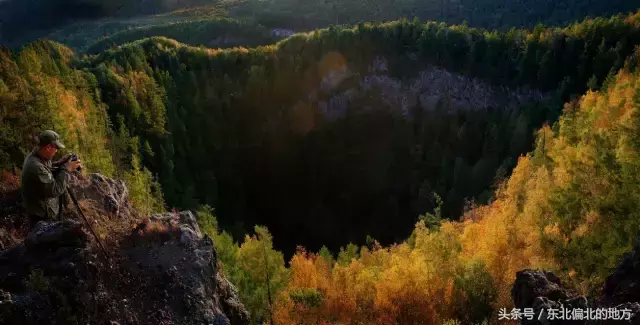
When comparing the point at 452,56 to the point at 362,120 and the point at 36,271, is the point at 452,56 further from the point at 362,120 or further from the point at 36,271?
the point at 36,271

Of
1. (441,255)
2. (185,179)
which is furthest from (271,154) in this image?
(441,255)

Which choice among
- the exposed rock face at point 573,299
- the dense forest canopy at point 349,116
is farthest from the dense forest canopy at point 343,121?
the exposed rock face at point 573,299

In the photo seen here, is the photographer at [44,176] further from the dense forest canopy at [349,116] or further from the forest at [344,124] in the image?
the dense forest canopy at [349,116]

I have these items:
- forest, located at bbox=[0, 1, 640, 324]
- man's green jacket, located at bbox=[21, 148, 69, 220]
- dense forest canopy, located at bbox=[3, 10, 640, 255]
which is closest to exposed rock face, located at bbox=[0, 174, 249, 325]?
man's green jacket, located at bbox=[21, 148, 69, 220]

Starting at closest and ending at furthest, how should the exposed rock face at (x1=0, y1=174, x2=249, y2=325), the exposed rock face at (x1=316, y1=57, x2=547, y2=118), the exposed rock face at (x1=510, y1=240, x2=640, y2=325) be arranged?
1. the exposed rock face at (x1=0, y1=174, x2=249, y2=325)
2. the exposed rock face at (x1=510, y1=240, x2=640, y2=325)
3. the exposed rock face at (x1=316, y1=57, x2=547, y2=118)

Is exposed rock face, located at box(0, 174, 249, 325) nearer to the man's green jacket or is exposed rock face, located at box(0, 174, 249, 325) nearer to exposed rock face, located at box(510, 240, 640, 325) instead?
the man's green jacket

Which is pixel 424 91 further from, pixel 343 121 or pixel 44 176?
pixel 44 176

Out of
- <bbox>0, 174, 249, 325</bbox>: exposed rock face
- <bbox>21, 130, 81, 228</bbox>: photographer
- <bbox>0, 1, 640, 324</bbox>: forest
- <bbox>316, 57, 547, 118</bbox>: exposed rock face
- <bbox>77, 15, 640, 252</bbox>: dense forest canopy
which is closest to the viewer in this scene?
<bbox>0, 174, 249, 325</bbox>: exposed rock face
